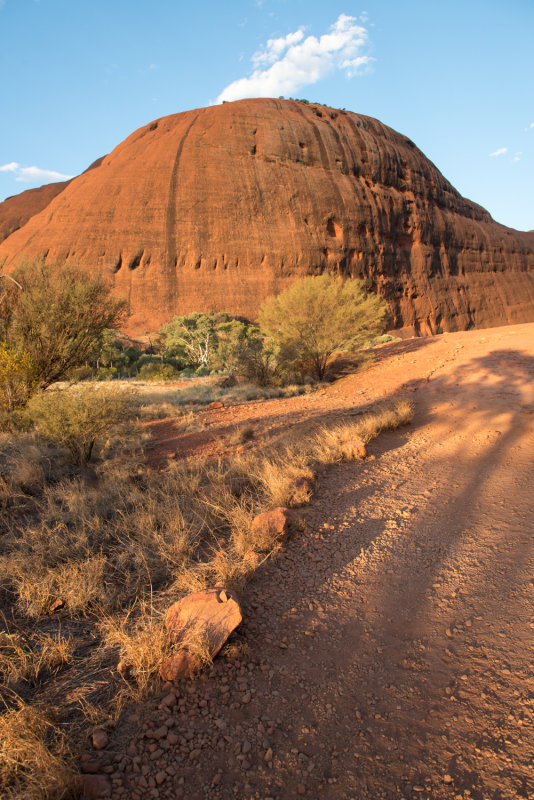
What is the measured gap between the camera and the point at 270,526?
3.48 metres

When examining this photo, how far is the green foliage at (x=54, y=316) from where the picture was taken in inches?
354

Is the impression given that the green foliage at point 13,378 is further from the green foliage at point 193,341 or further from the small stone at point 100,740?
the green foliage at point 193,341

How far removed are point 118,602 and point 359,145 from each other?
46797mm

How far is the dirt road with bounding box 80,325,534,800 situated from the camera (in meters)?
1.62

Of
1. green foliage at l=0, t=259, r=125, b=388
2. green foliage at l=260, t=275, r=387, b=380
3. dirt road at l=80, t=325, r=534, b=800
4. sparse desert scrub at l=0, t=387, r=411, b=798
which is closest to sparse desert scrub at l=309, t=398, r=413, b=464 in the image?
sparse desert scrub at l=0, t=387, r=411, b=798

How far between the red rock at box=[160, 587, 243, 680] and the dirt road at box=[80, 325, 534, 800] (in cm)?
9

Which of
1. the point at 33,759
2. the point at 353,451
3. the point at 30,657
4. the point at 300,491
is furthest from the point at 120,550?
the point at 353,451

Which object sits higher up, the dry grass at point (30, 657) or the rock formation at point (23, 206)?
the rock formation at point (23, 206)

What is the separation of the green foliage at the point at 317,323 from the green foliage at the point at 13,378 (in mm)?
7855

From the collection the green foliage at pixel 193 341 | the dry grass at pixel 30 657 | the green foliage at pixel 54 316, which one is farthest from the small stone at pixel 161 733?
the green foliage at pixel 193 341

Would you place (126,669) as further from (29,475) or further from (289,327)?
(289,327)

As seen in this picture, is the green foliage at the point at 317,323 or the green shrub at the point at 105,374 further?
the green shrub at the point at 105,374

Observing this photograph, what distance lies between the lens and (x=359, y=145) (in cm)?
4044

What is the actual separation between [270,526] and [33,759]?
84.1 inches
